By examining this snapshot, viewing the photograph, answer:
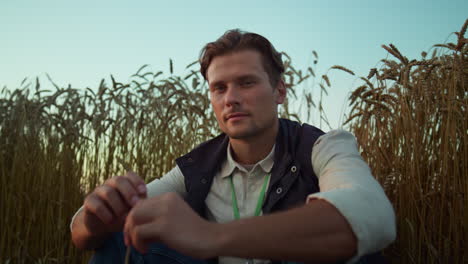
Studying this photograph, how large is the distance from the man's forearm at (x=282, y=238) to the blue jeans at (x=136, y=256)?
1.67ft

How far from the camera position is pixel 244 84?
5.90ft

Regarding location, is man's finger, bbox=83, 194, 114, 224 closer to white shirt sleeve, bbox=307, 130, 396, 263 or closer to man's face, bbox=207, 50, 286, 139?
white shirt sleeve, bbox=307, 130, 396, 263

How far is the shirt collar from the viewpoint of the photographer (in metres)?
1.72

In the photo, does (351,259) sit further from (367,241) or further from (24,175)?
(24,175)

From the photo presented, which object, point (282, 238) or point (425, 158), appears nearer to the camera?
point (282, 238)

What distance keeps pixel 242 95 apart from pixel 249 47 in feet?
1.04

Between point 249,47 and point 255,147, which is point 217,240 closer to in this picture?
point 255,147

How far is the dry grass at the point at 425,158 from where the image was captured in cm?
173

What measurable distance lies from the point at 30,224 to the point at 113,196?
2.08 meters

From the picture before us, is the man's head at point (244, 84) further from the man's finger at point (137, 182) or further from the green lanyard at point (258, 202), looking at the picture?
the man's finger at point (137, 182)

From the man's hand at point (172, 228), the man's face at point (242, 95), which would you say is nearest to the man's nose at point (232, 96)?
the man's face at point (242, 95)

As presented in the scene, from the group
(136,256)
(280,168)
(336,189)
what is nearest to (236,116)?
(280,168)

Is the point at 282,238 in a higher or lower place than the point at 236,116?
lower

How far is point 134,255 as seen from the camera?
4.65ft
